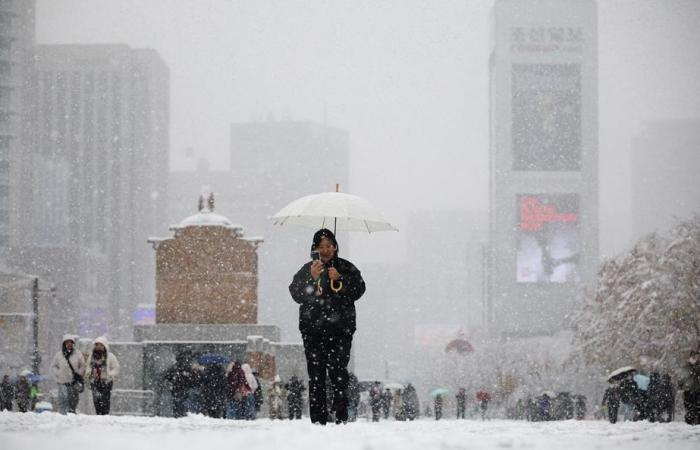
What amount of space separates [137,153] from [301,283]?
609ft

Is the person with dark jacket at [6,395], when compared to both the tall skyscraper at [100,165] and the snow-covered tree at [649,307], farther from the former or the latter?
the tall skyscraper at [100,165]

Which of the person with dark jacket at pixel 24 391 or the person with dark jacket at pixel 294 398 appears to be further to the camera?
the person with dark jacket at pixel 24 391

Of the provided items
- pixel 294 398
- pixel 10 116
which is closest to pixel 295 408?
pixel 294 398

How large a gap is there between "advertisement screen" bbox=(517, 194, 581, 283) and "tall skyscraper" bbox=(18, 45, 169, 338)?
53286 millimetres

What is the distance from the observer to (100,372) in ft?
50.7

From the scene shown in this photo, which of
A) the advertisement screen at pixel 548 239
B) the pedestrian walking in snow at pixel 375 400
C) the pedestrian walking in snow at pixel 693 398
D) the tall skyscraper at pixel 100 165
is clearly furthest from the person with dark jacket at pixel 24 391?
the tall skyscraper at pixel 100 165

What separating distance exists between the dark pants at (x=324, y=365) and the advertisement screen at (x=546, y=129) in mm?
126837

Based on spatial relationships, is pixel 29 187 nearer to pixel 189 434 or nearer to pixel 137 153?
pixel 137 153

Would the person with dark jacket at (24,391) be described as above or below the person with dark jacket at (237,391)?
below

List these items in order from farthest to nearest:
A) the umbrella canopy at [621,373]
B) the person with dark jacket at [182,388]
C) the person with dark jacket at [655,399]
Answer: the person with dark jacket at [182,388] < the umbrella canopy at [621,373] < the person with dark jacket at [655,399]

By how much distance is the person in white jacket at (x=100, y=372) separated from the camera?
50.6 feet

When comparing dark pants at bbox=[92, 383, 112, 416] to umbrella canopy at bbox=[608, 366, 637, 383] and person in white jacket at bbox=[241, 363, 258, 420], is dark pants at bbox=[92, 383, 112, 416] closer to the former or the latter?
person in white jacket at bbox=[241, 363, 258, 420]

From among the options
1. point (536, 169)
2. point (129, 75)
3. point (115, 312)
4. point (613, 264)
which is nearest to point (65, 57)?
point (129, 75)

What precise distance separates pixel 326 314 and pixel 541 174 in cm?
12721
